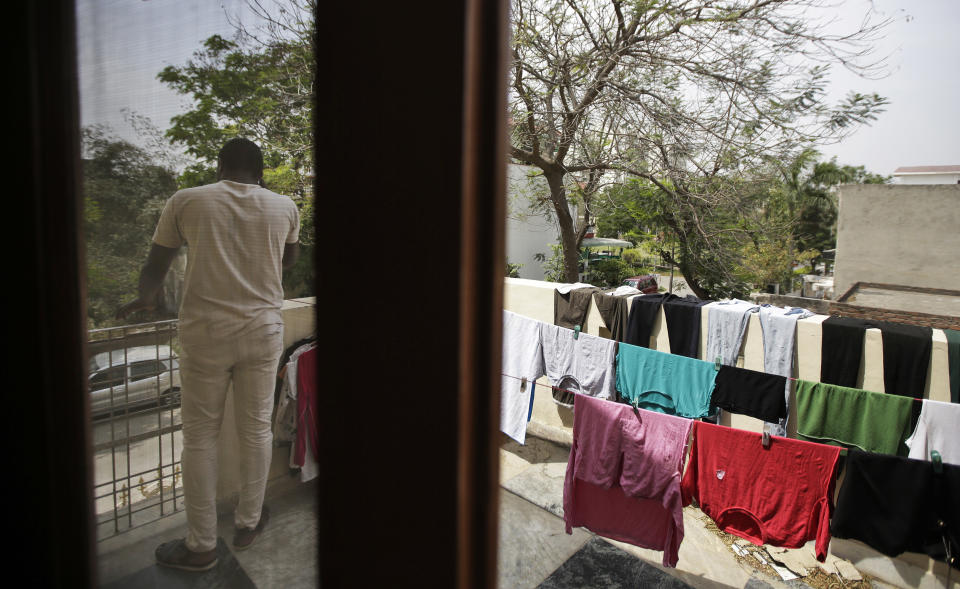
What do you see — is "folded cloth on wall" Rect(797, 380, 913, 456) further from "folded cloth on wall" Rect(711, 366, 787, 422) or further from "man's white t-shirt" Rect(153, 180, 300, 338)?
"man's white t-shirt" Rect(153, 180, 300, 338)

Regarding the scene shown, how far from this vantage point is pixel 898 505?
2.77 meters

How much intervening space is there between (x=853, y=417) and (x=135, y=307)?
12.6 feet

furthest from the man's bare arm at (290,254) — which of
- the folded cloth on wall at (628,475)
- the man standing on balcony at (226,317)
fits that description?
the folded cloth on wall at (628,475)

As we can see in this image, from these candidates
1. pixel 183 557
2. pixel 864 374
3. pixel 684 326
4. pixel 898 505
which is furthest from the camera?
pixel 684 326

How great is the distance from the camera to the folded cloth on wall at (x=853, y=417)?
2.98 m

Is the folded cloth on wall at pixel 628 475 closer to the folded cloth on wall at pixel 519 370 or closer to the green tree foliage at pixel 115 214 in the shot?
the folded cloth on wall at pixel 519 370

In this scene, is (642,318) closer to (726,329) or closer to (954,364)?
(726,329)

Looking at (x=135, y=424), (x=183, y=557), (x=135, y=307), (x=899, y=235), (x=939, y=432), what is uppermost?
(x=899, y=235)

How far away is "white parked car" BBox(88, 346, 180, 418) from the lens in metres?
0.55

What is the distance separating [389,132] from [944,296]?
1650 centimetres

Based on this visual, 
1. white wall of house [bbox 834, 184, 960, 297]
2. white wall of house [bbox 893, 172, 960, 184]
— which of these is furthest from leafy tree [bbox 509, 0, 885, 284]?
white wall of house [bbox 893, 172, 960, 184]

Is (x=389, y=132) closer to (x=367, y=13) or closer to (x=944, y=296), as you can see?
(x=367, y=13)

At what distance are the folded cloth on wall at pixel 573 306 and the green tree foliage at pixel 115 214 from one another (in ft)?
15.3

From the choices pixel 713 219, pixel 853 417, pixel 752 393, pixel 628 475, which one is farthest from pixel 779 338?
pixel 713 219
